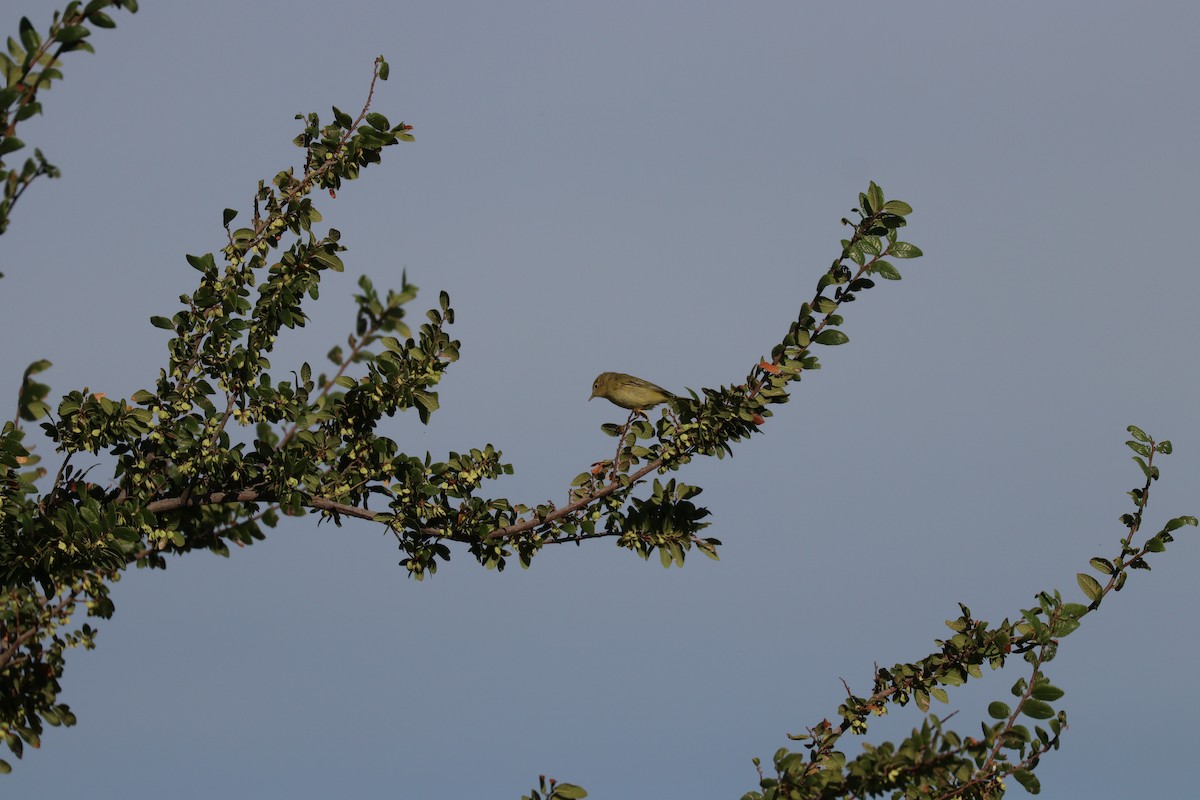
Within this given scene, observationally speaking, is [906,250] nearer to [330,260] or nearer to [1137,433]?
[1137,433]

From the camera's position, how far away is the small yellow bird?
31.9 feet

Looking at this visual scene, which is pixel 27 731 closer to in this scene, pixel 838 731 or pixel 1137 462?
pixel 838 731

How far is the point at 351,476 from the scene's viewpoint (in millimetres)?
8258

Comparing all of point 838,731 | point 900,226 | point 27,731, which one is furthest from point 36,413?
point 900,226

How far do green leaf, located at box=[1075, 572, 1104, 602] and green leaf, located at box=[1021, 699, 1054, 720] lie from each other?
3.79 ft

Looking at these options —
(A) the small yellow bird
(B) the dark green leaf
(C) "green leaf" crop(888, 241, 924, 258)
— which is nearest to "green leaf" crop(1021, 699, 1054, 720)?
(B) the dark green leaf

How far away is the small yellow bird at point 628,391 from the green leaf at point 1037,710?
359cm

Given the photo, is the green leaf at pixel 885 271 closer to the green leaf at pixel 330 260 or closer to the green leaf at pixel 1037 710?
the green leaf at pixel 1037 710

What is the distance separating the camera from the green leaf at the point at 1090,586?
7.61 m

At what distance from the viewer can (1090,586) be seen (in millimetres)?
7645

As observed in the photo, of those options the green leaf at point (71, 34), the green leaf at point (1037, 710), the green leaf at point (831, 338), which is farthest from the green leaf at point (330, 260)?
the green leaf at point (1037, 710)

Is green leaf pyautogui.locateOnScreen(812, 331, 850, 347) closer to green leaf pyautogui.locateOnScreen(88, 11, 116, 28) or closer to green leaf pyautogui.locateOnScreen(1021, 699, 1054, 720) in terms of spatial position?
green leaf pyautogui.locateOnScreen(1021, 699, 1054, 720)

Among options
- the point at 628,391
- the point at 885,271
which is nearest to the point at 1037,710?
the point at 885,271

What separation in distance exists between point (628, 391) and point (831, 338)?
230 cm
